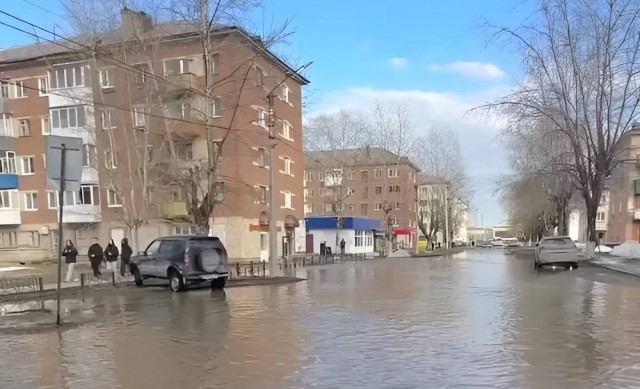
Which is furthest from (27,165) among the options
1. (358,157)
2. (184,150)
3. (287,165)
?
(358,157)

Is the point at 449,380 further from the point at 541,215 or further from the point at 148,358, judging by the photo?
the point at 541,215

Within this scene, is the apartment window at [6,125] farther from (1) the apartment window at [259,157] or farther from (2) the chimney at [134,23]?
(2) the chimney at [134,23]

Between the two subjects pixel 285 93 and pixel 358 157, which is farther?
pixel 358 157

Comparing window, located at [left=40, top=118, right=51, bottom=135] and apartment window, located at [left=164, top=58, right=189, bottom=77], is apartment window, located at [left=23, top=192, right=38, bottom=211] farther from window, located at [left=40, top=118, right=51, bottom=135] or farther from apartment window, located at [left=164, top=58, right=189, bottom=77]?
apartment window, located at [left=164, top=58, right=189, bottom=77]

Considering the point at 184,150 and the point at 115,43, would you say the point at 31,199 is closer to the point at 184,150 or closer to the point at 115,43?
the point at 184,150

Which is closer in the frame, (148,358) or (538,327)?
(148,358)

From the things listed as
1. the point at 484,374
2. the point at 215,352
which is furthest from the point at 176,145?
the point at 484,374

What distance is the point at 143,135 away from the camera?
38188 mm

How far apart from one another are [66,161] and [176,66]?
104 ft

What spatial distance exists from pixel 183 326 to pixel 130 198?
27.2 meters

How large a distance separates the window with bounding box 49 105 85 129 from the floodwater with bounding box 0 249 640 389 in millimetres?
32258

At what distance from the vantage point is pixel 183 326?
462 inches

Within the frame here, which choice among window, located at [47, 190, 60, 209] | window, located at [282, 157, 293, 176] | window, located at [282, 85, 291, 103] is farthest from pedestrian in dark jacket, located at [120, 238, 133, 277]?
window, located at [282, 85, 291, 103]

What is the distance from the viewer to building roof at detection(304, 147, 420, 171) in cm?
6656
